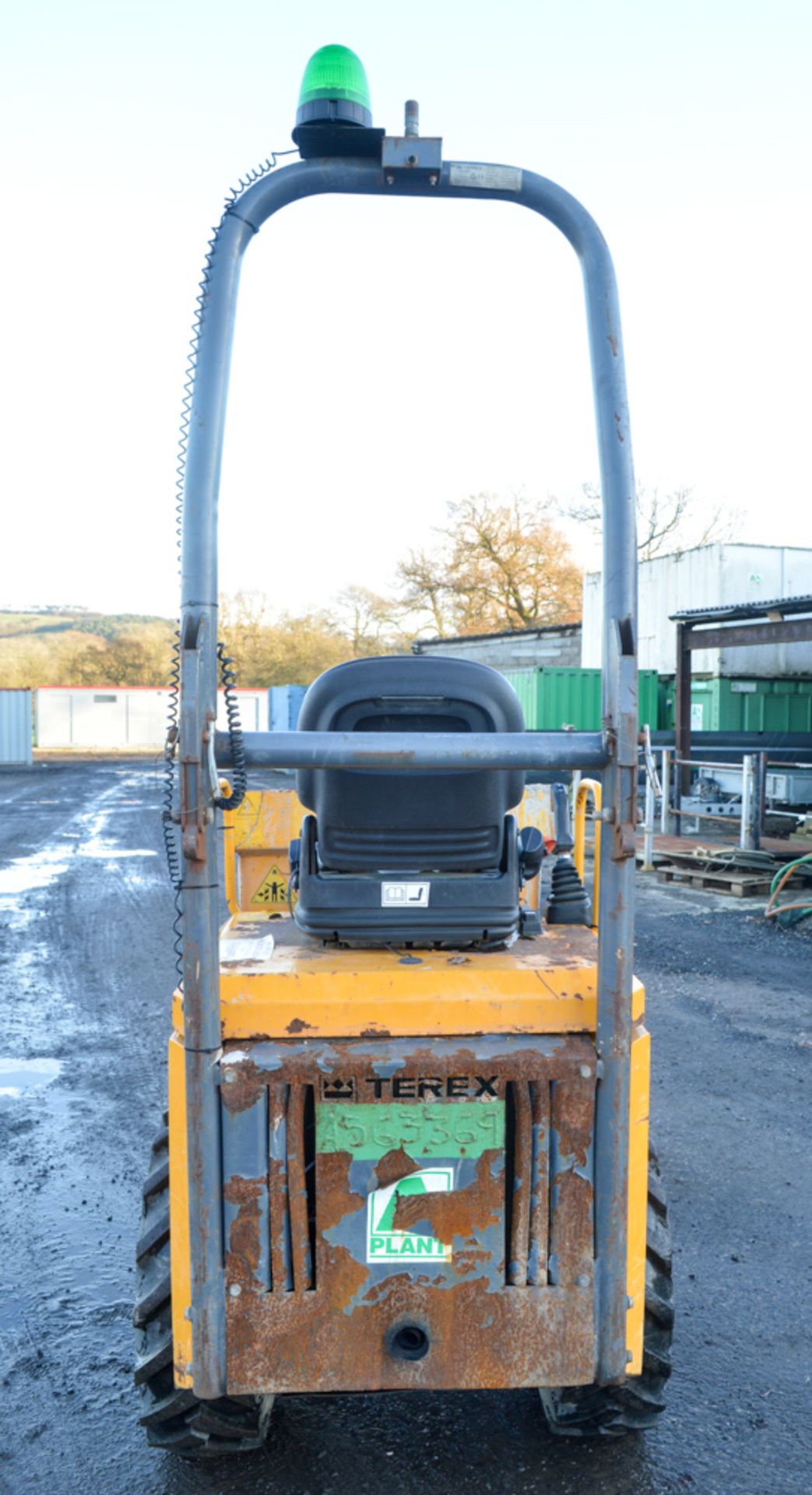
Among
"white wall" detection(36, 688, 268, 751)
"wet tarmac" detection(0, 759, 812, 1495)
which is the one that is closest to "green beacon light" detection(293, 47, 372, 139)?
"wet tarmac" detection(0, 759, 812, 1495)

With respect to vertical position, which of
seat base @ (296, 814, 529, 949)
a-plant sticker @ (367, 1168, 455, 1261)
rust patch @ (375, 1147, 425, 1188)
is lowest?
a-plant sticker @ (367, 1168, 455, 1261)

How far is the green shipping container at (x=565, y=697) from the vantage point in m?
22.6

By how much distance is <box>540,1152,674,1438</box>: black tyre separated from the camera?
263 cm

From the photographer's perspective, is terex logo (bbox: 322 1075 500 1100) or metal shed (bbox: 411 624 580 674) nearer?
terex logo (bbox: 322 1075 500 1100)

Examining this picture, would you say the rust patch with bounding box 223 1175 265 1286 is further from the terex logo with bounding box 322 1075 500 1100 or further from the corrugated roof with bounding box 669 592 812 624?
the corrugated roof with bounding box 669 592 812 624

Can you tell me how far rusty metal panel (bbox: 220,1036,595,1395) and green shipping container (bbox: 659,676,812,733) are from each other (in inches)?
754

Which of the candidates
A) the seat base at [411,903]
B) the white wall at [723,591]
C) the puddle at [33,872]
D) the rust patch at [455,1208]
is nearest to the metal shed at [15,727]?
the white wall at [723,591]

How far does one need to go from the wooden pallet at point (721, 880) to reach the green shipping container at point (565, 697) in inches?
381

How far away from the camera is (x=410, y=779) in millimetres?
2518

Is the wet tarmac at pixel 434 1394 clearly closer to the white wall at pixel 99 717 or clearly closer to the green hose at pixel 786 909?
the green hose at pixel 786 909

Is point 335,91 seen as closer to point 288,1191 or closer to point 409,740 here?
point 409,740

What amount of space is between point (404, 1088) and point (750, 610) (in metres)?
14.1

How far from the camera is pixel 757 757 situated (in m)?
12.7

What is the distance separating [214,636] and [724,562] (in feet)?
72.0
